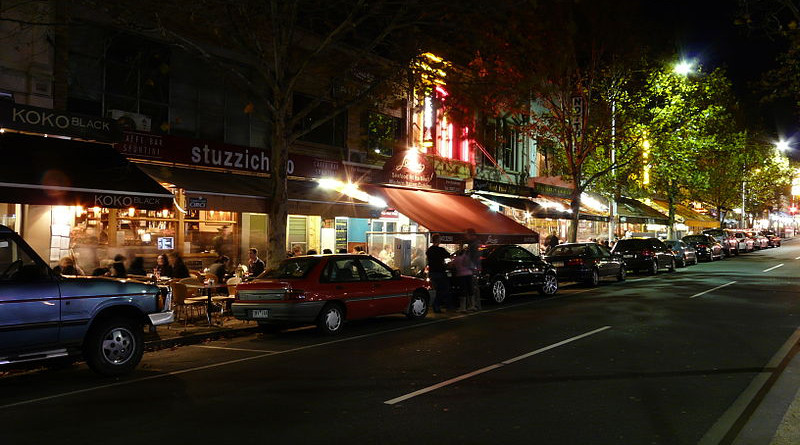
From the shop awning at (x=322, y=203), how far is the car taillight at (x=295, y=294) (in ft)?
17.4

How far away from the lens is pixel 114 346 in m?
8.40

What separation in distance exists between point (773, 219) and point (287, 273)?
120154 mm

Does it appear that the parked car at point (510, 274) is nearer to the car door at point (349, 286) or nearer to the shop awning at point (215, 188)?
the car door at point (349, 286)

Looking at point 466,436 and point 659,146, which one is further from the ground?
point 659,146

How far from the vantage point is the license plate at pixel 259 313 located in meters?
11.4

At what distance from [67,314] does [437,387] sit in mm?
4721

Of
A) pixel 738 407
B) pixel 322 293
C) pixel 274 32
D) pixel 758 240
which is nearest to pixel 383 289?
pixel 322 293

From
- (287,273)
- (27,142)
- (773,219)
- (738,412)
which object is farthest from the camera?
(773,219)

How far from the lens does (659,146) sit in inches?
1146

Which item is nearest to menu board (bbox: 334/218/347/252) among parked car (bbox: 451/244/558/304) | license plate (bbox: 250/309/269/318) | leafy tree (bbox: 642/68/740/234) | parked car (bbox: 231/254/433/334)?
parked car (bbox: 451/244/558/304)

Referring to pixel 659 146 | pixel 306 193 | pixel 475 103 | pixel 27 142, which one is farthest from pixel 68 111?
pixel 659 146

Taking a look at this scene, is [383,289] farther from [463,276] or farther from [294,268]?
[463,276]

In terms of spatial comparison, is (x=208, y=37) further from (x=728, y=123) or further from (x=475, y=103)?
(x=728, y=123)

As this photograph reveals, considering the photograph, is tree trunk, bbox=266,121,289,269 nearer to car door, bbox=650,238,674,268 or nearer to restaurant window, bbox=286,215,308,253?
restaurant window, bbox=286,215,308,253
